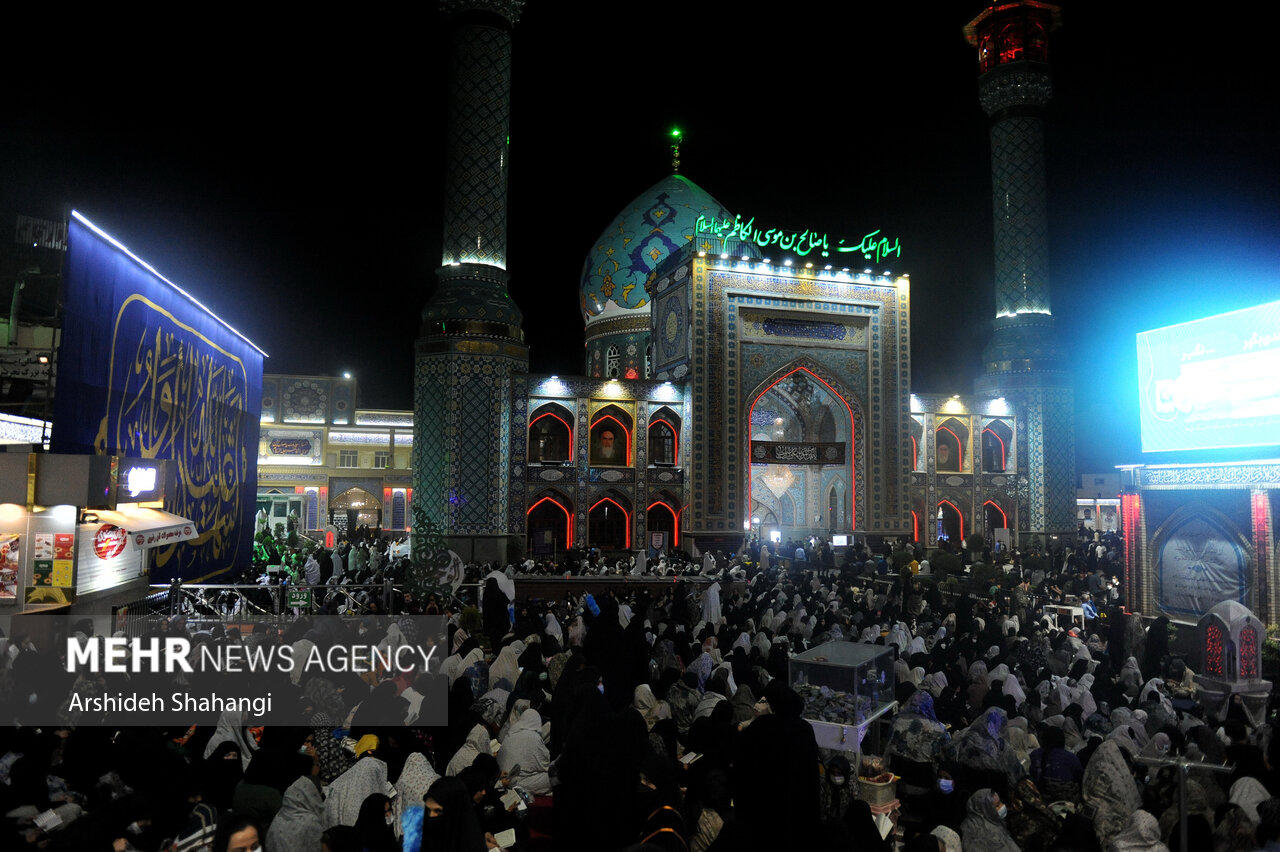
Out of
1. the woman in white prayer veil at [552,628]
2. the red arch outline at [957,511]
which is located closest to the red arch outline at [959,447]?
the red arch outline at [957,511]

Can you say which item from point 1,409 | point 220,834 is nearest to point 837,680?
point 220,834

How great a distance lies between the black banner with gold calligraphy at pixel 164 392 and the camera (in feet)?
31.9

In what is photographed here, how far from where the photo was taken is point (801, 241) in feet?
75.9

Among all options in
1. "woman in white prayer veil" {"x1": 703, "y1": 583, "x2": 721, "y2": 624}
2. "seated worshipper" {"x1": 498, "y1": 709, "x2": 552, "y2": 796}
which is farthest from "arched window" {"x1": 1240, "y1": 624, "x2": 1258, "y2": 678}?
"seated worshipper" {"x1": 498, "y1": 709, "x2": 552, "y2": 796}

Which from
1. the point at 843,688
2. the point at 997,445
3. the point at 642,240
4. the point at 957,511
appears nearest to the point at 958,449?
the point at 997,445

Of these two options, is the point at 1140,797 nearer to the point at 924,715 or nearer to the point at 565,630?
the point at 924,715

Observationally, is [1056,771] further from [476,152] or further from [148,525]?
[476,152]

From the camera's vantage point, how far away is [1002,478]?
25.9 m

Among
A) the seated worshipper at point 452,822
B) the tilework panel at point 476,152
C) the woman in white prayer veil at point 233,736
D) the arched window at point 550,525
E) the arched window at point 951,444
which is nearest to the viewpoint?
the seated worshipper at point 452,822

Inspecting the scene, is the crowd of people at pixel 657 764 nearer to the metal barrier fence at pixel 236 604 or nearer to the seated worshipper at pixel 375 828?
the seated worshipper at pixel 375 828

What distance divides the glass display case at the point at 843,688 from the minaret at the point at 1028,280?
71.2ft

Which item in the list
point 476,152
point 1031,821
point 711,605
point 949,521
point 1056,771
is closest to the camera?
point 1031,821

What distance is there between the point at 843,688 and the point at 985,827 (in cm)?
215

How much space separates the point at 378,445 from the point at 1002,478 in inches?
884
